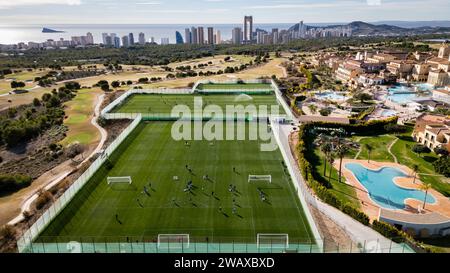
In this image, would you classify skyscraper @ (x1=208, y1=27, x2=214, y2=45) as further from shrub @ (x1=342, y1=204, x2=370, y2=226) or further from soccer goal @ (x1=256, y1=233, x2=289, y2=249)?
soccer goal @ (x1=256, y1=233, x2=289, y2=249)

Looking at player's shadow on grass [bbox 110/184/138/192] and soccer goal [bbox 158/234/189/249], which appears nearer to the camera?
soccer goal [bbox 158/234/189/249]

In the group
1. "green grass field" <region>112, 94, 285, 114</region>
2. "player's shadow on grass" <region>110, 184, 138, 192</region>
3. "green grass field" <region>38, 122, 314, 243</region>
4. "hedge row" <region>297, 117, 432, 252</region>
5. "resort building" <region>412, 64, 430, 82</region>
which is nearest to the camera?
"hedge row" <region>297, 117, 432, 252</region>

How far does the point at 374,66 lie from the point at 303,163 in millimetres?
58266

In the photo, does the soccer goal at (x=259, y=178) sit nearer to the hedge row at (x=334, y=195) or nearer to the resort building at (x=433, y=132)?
the hedge row at (x=334, y=195)

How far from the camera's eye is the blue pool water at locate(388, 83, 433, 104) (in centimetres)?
5672

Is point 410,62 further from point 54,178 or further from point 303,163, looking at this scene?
point 54,178

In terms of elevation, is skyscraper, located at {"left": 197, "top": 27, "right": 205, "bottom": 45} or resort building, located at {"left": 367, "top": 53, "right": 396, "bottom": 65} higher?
skyscraper, located at {"left": 197, "top": 27, "right": 205, "bottom": 45}

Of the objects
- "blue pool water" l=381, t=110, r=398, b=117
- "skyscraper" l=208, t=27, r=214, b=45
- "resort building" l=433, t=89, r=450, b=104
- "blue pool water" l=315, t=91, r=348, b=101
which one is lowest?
"blue pool water" l=381, t=110, r=398, b=117

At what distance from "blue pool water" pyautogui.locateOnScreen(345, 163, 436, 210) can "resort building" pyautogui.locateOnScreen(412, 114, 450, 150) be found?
705 centimetres

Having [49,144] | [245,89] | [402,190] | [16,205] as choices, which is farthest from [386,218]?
[245,89]

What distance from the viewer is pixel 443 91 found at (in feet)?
184

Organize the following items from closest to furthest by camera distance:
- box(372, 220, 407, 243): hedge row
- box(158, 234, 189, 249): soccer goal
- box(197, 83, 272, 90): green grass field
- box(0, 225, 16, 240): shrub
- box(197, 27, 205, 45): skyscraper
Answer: box(158, 234, 189, 249): soccer goal < box(372, 220, 407, 243): hedge row < box(0, 225, 16, 240): shrub < box(197, 83, 272, 90): green grass field < box(197, 27, 205, 45): skyscraper

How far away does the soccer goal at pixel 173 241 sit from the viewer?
60.1ft

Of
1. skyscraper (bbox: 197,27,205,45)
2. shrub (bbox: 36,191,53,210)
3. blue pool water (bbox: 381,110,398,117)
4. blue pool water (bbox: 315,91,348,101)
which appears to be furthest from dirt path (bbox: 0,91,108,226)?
skyscraper (bbox: 197,27,205,45)
